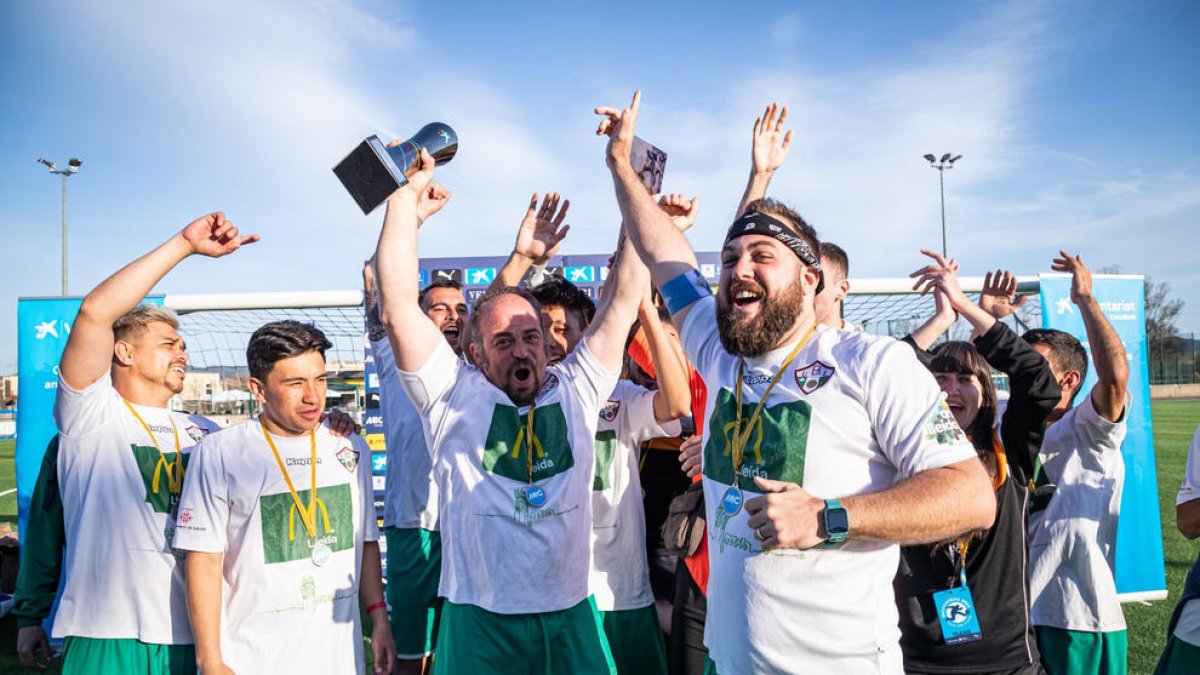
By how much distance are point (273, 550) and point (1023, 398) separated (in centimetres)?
310

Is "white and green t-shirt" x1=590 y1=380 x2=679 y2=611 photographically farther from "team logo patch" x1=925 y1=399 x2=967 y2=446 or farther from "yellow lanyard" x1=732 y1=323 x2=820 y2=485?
"team logo patch" x1=925 y1=399 x2=967 y2=446

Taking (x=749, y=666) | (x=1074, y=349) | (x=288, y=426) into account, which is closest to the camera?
(x=749, y=666)

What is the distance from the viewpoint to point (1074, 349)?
4.10m

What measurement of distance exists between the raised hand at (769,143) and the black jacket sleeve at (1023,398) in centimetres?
124

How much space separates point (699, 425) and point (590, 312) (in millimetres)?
1046

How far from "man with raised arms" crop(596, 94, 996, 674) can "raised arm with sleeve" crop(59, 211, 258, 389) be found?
6.78 ft

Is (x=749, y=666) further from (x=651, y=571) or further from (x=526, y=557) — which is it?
(x=651, y=571)

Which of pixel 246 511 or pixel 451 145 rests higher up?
pixel 451 145

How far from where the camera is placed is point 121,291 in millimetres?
2859

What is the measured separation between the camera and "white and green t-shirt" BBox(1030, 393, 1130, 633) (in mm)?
3729

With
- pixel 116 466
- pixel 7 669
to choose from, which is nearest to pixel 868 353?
pixel 116 466

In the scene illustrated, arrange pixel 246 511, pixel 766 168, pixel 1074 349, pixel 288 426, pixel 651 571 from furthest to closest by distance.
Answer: pixel 1074 349 → pixel 651 571 → pixel 766 168 → pixel 288 426 → pixel 246 511

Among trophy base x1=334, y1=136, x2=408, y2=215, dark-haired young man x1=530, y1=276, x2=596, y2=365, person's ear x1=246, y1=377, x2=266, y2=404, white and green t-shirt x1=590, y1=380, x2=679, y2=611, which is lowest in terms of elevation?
white and green t-shirt x1=590, y1=380, x2=679, y2=611

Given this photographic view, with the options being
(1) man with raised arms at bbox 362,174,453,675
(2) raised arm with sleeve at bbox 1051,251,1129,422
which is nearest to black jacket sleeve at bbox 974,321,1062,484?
(2) raised arm with sleeve at bbox 1051,251,1129,422
